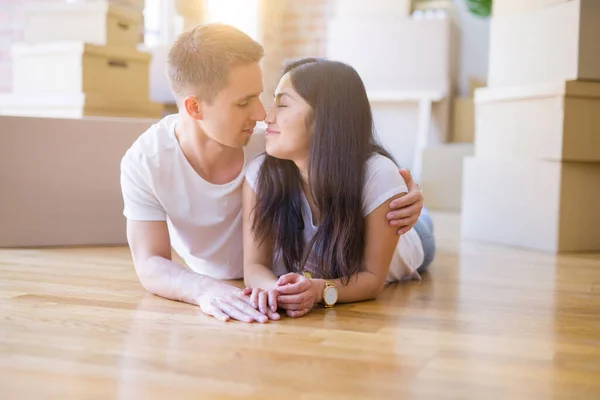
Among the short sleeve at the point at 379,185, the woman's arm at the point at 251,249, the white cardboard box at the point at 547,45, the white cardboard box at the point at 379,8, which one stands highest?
the white cardboard box at the point at 379,8

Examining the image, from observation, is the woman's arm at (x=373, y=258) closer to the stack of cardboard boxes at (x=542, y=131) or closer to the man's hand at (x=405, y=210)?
the man's hand at (x=405, y=210)

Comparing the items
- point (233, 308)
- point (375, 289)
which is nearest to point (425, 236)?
point (375, 289)

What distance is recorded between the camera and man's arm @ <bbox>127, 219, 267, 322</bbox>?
4.91 feet

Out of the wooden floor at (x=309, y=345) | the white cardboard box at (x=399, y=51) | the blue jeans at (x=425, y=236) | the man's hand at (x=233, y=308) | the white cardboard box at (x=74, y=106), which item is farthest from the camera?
the white cardboard box at (x=399, y=51)

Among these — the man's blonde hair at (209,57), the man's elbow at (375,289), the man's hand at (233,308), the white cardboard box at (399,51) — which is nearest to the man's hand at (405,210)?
the man's elbow at (375,289)

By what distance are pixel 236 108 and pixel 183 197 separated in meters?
0.25

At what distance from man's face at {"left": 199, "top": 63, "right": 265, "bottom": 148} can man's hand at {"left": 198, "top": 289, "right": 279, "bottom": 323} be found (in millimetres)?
380

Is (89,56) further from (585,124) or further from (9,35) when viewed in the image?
(585,124)

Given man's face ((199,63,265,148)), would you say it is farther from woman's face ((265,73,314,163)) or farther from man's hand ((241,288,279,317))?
man's hand ((241,288,279,317))

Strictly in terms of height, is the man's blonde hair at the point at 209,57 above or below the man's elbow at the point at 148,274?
above

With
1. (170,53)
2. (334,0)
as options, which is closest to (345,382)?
(170,53)

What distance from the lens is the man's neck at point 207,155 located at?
1.78 meters

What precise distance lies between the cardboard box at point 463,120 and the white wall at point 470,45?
24 centimetres

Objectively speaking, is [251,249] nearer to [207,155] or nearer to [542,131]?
[207,155]
